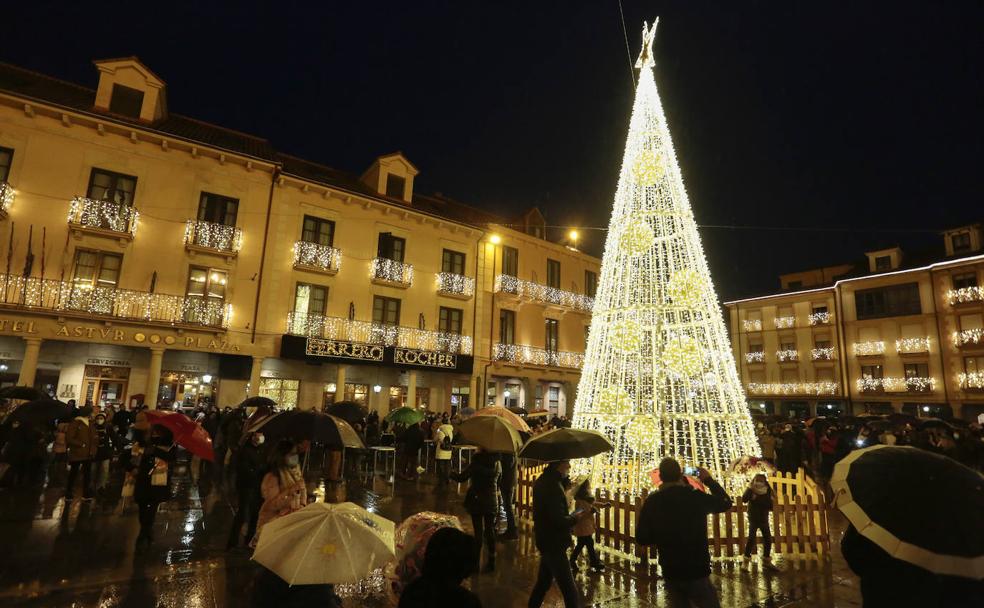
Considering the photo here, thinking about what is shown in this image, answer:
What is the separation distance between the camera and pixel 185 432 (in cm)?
734

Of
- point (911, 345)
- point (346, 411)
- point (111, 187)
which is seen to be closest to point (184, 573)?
point (346, 411)

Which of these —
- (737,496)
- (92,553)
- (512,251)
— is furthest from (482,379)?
(92,553)

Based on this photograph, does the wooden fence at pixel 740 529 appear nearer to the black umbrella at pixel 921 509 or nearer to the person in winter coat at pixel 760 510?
the person in winter coat at pixel 760 510

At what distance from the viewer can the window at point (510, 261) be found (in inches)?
1014

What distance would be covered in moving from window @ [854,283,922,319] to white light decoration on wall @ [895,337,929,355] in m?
1.61

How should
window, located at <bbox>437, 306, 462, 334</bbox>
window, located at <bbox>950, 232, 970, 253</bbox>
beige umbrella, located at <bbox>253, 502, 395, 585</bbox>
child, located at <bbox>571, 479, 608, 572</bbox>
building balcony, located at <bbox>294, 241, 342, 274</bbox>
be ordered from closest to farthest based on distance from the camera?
1. beige umbrella, located at <bbox>253, 502, 395, 585</bbox>
2. child, located at <bbox>571, 479, 608, 572</bbox>
3. building balcony, located at <bbox>294, 241, 342, 274</bbox>
4. window, located at <bbox>437, 306, 462, 334</bbox>
5. window, located at <bbox>950, 232, 970, 253</bbox>

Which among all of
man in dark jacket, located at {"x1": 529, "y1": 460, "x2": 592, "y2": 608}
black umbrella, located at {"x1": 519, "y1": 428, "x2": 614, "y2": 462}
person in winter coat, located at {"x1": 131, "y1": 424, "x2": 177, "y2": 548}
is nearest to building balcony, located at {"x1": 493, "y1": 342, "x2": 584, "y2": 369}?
black umbrella, located at {"x1": 519, "y1": 428, "x2": 614, "y2": 462}

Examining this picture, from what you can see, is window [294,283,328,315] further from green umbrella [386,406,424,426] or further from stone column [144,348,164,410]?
green umbrella [386,406,424,426]

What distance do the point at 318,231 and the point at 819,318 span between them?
1320 inches

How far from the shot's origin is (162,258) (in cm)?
1739

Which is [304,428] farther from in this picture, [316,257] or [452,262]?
[452,262]

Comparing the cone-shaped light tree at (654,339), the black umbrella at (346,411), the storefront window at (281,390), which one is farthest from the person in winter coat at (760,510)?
the storefront window at (281,390)

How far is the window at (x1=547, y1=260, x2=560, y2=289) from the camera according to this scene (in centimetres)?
2745

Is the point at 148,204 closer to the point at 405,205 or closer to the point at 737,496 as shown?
the point at 405,205
